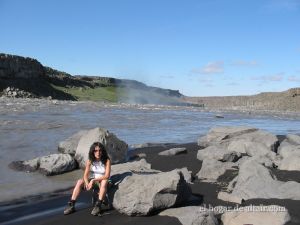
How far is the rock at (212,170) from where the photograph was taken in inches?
548

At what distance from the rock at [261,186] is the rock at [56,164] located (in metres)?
6.15

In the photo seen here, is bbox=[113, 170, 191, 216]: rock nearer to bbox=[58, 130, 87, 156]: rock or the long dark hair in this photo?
the long dark hair

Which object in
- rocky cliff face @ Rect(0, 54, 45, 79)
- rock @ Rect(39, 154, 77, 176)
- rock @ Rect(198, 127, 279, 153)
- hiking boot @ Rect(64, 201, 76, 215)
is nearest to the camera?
hiking boot @ Rect(64, 201, 76, 215)

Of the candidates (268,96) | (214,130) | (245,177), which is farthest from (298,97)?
(245,177)

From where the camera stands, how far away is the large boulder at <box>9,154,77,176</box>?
49.4 feet

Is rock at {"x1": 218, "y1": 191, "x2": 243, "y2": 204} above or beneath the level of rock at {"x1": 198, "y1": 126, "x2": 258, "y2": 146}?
beneath

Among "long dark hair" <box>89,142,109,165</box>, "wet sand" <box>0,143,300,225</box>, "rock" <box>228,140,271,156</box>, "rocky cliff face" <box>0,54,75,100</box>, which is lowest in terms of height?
"wet sand" <box>0,143,300,225</box>

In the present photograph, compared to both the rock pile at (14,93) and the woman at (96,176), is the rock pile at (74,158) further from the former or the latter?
the rock pile at (14,93)

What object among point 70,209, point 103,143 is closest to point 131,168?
point 103,143

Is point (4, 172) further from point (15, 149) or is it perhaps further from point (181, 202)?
point (181, 202)

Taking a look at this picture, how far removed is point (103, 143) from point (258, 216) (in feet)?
26.8

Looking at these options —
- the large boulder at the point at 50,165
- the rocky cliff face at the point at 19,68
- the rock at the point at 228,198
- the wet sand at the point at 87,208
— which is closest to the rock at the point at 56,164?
the large boulder at the point at 50,165

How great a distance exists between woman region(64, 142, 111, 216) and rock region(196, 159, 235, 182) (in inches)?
151

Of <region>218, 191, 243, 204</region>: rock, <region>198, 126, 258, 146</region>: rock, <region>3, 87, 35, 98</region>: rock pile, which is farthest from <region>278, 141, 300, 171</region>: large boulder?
<region>3, 87, 35, 98</region>: rock pile
